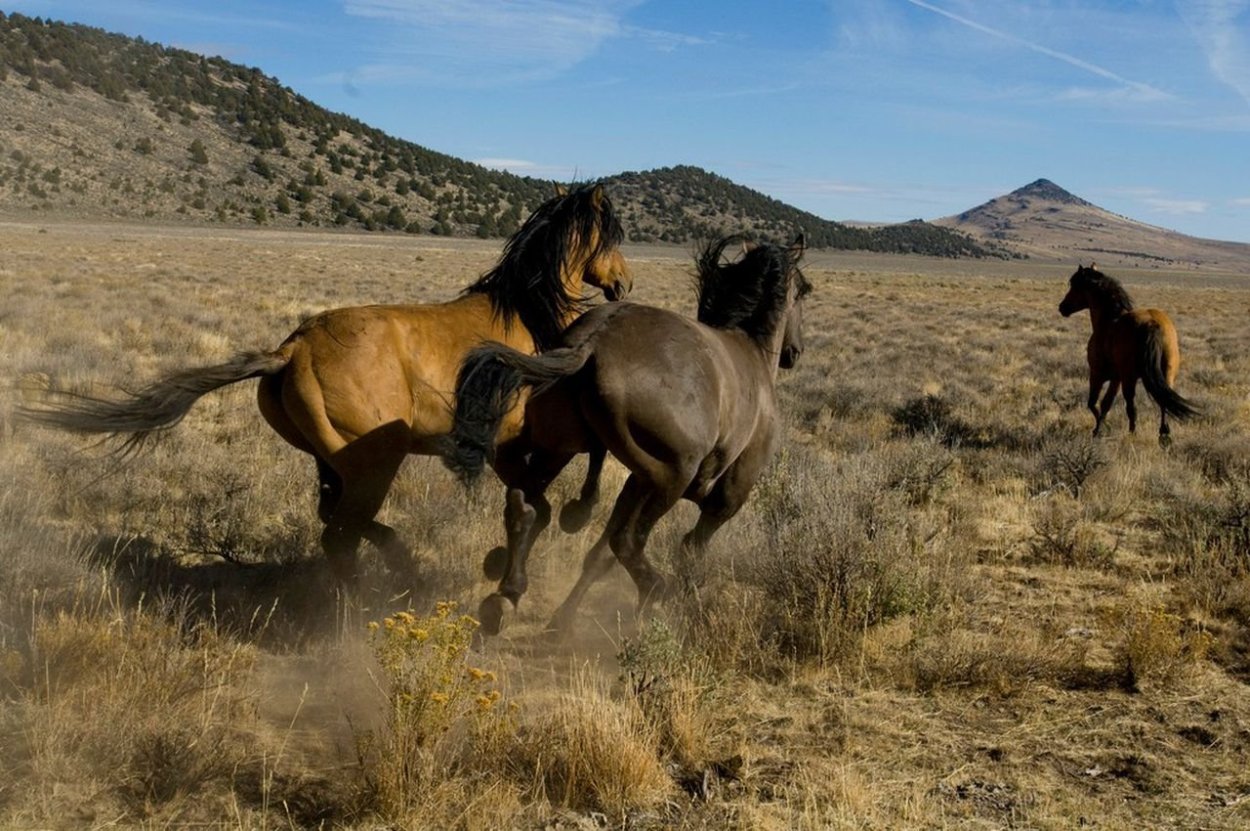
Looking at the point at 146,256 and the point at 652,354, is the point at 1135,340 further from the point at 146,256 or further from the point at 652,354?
the point at 146,256

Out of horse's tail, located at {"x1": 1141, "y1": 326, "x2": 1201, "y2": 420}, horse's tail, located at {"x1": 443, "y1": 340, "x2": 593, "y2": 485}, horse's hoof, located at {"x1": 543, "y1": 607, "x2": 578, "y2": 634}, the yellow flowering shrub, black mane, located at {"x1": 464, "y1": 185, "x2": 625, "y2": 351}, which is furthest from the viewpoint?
horse's tail, located at {"x1": 1141, "y1": 326, "x2": 1201, "y2": 420}

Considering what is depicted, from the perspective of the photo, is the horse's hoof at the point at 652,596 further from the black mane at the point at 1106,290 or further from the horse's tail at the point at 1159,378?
the black mane at the point at 1106,290

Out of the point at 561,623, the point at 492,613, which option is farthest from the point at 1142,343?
the point at 492,613

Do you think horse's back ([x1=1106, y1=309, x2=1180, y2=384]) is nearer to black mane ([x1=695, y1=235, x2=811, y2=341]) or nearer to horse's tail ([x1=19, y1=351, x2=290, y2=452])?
black mane ([x1=695, y1=235, x2=811, y2=341])

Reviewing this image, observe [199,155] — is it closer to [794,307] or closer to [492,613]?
[794,307]

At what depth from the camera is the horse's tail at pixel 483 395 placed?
15.0 feet

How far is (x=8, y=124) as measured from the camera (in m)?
63.2

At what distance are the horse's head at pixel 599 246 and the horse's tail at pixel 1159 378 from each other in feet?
23.7

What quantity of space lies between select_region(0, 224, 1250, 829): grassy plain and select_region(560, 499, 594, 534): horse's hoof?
0.50 meters

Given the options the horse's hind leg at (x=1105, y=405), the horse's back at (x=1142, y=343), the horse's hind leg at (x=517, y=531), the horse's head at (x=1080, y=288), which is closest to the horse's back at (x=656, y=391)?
the horse's hind leg at (x=517, y=531)

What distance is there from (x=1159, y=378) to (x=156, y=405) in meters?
10.1

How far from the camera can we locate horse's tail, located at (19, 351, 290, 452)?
4.79 meters

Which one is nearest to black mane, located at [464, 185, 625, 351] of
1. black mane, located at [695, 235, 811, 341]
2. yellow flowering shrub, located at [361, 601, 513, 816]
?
black mane, located at [695, 235, 811, 341]

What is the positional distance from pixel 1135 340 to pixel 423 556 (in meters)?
8.98
